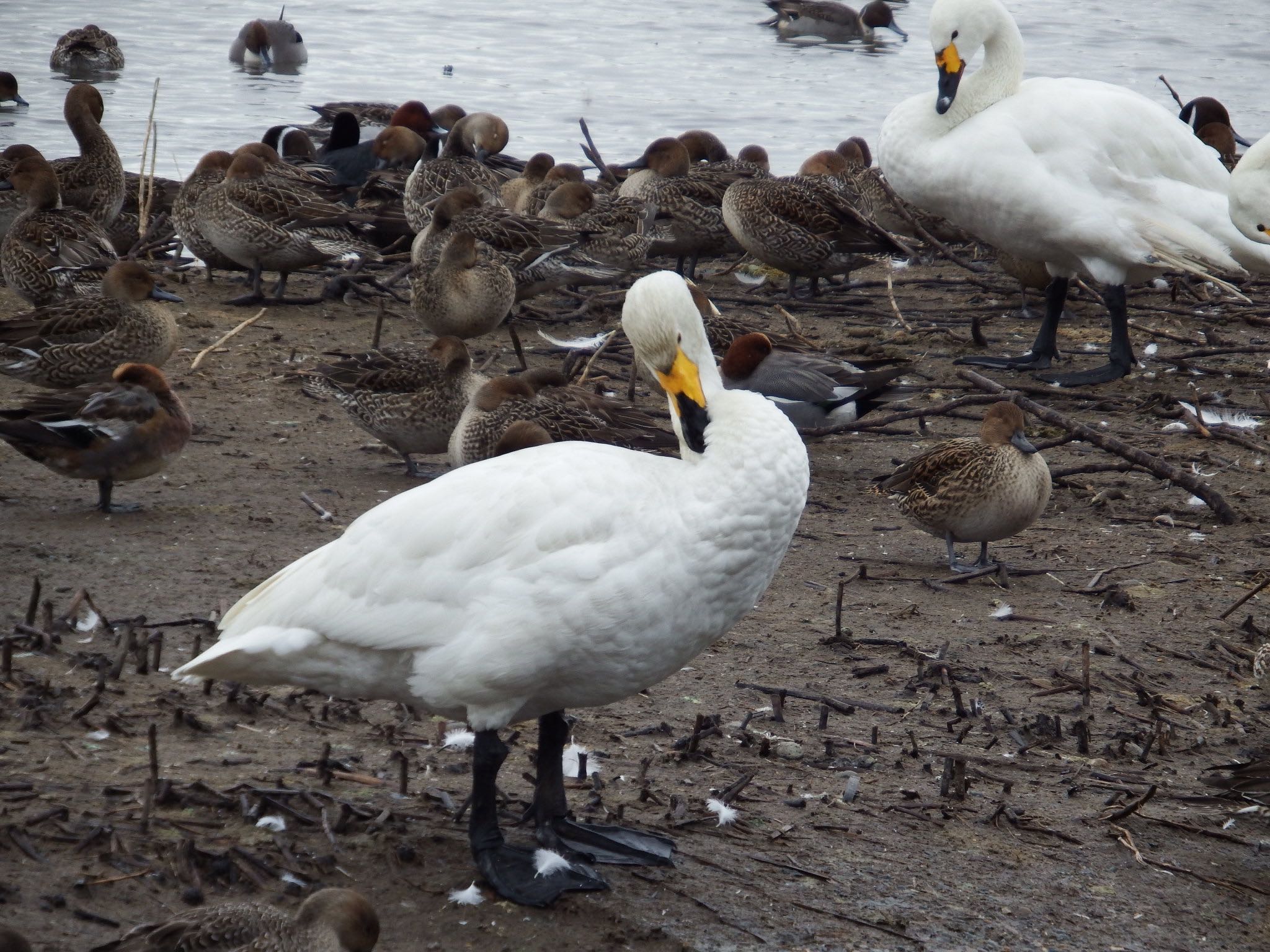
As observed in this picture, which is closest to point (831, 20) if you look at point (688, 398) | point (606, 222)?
Answer: point (606, 222)

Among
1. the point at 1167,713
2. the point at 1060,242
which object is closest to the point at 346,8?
the point at 1060,242

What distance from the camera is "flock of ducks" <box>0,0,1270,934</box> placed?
11.3 ft

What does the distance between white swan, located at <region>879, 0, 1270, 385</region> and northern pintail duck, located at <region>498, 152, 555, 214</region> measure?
12.4 ft

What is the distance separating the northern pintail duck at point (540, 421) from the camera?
657 cm

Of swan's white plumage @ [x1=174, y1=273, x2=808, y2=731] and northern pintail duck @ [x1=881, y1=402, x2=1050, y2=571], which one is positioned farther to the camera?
northern pintail duck @ [x1=881, y1=402, x2=1050, y2=571]

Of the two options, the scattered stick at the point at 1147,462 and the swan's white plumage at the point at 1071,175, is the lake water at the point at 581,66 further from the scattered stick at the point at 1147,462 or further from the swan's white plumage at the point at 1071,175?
the scattered stick at the point at 1147,462

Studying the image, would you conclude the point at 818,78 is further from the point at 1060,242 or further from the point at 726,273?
the point at 1060,242

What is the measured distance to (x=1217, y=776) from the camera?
13.4 ft

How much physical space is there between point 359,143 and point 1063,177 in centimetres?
748

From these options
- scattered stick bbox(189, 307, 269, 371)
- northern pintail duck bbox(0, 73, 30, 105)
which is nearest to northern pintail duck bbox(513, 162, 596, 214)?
scattered stick bbox(189, 307, 269, 371)

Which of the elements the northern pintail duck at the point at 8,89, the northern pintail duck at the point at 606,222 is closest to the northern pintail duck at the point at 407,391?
the northern pintail duck at the point at 606,222

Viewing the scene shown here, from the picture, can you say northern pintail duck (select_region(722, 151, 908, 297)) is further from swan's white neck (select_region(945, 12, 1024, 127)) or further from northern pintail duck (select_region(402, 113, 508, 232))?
northern pintail duck (select_region(402, 113, 508, 232))

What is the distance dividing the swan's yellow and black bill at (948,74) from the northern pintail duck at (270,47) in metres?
12.9

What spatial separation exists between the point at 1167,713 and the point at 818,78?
18.2 m
